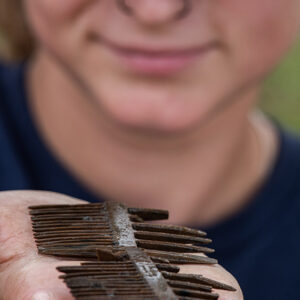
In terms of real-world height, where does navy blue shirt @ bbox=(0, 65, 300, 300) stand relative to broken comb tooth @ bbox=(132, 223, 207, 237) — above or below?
below

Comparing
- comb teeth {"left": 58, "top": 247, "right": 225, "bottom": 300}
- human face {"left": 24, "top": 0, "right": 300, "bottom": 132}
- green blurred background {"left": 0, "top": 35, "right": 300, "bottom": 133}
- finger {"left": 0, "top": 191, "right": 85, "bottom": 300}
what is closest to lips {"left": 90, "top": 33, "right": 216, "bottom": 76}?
human face {"left": 24, "top": 0, "right": 300, "bottom": 132}

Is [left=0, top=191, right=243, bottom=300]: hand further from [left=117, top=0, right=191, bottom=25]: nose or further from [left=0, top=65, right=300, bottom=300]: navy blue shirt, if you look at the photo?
[left=0, top=65, right=300, bottom=300]: navy blue shirt

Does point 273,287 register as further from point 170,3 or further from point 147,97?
point 170,3

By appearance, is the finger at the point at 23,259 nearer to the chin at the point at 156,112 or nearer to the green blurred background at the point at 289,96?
the chin at the point at 156,112

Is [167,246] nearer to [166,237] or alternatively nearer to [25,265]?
[166,237]

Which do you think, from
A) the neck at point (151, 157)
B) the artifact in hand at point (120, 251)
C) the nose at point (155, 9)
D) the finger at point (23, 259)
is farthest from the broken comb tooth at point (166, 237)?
the neck at point (151, 157)

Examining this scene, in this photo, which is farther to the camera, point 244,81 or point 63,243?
point 244,81

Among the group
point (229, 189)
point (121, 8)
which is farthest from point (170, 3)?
point (229, 189)
